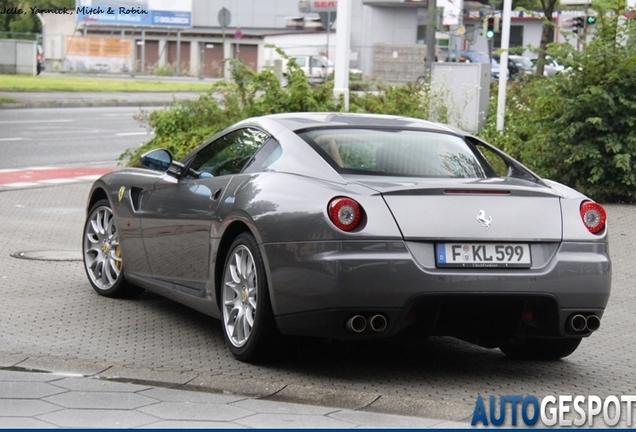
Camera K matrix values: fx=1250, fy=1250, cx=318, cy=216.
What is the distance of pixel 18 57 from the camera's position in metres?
53.0

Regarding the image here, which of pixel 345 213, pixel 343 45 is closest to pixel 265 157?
→ pixel 345 213

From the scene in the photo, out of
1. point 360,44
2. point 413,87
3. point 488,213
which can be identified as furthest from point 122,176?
point 360,44

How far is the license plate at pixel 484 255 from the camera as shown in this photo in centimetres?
600

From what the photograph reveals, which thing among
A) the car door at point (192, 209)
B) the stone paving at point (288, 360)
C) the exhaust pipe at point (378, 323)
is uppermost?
the car door at point (192, 209)

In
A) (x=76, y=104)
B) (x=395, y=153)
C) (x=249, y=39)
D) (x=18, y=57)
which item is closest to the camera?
(x=395, y=153)

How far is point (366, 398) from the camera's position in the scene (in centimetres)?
576

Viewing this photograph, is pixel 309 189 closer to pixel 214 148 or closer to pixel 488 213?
pixel 488 213

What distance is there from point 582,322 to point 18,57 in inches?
1941

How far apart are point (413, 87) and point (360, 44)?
197 feet

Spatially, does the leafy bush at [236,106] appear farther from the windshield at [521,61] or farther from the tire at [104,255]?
the windshield at [521,61]

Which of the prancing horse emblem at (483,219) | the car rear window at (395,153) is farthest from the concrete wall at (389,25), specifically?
the prancing horse emblem at (483,219)

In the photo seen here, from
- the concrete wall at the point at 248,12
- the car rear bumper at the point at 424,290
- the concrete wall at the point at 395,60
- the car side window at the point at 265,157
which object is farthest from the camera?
the concrete wall at the point at 248,12

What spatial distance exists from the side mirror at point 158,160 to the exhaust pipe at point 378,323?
2.31 meters

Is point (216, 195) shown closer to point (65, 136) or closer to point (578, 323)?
point (578, 323)
